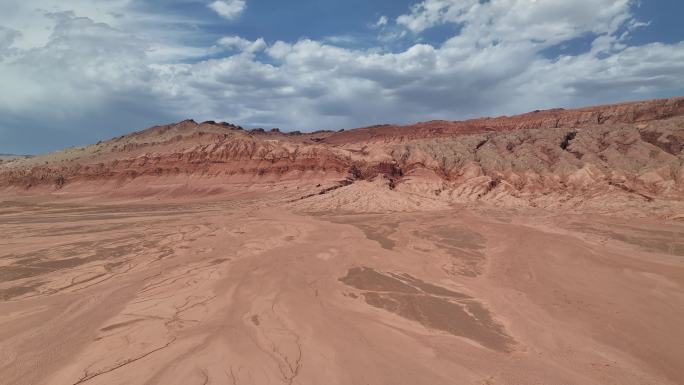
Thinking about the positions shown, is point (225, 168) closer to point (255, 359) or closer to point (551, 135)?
point (551, 135)

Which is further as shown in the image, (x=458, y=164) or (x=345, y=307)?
(x=458, y=164)

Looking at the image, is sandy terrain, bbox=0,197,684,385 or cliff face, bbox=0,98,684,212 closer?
sandy terrain, bbox=0,197,684,385

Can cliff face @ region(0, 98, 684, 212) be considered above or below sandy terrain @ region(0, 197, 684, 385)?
above

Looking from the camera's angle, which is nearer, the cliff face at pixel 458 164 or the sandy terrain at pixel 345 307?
the sandy terrain at pixel 345 307

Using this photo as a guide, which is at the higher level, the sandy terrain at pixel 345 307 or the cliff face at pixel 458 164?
the cliff face at pixel 458 164

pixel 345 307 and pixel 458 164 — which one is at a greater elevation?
pixel 458 164
